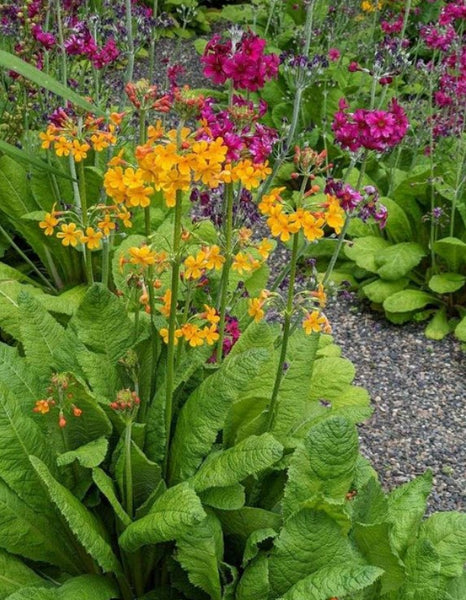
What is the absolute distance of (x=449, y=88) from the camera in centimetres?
471

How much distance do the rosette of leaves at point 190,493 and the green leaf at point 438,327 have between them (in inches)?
67.8

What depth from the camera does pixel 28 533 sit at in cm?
234

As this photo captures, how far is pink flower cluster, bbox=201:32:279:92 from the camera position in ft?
8.68

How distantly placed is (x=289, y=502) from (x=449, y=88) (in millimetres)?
3106

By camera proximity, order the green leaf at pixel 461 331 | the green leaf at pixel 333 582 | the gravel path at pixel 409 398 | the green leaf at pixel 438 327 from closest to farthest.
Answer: the green leaf at pixel 333 582
the gravel path at pixel 409 398
the green leaf at pixel 461 331
the green leaf at pixel 438 327

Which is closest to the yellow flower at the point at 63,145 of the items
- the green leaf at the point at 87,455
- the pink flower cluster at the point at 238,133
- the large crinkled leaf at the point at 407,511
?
the pink flower cluster at the point at 238,133

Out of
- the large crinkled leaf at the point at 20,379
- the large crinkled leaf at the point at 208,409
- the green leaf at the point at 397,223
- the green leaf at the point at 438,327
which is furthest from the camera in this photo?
the green leaf at the point at 397,223

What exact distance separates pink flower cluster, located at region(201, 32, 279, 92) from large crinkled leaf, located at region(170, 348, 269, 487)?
901 mm

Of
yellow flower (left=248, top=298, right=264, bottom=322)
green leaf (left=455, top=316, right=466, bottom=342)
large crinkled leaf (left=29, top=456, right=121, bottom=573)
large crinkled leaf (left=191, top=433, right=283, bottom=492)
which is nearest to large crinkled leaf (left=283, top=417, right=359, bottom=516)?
large crinkled leaf (left=191, top=433, right=283, bottom=492)

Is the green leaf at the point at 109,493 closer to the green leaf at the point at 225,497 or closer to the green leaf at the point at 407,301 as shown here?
the green leaf at the point at 225,497

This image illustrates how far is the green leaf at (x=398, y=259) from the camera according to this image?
450cm

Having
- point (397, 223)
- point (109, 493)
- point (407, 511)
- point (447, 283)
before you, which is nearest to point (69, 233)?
point (109, 493)

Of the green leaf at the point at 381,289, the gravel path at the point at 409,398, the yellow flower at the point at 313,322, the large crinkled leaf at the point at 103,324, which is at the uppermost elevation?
the yellow flower at the point at 313,322

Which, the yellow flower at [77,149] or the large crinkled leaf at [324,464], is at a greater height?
the yellow flower at [77,149]
